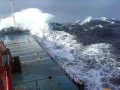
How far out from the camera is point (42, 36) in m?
49.4

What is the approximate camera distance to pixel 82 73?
82.4 ft

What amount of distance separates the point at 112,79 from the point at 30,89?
27.3ft

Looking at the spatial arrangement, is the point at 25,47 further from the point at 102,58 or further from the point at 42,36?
the point at 42,36

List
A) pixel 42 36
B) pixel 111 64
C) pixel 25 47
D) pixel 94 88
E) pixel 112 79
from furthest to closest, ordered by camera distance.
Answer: pixel 42 36 → pixel 25 47 → pixel 111 64 → pixel 112 79 → pixel 94 88

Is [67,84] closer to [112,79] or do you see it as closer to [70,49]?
[112,79]

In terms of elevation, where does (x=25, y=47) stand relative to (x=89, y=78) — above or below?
above

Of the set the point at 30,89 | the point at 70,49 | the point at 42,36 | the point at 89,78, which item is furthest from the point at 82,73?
the point at 42,36

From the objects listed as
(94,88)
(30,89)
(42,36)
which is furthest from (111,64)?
(42,36)

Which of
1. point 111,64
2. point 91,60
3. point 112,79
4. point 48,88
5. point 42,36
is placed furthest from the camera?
point 42,36

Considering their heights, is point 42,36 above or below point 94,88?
above

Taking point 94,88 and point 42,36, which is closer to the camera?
point 94,88

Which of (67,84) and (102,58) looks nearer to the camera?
(67,84)

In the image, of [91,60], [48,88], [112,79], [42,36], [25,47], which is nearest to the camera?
[48,88]

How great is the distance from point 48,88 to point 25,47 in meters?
16.0
